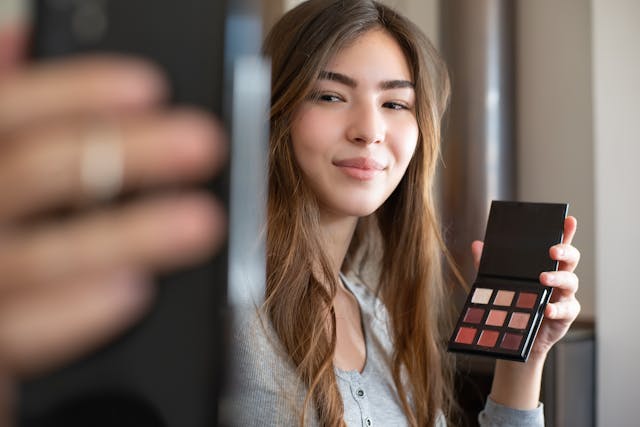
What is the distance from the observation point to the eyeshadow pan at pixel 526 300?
0.71m

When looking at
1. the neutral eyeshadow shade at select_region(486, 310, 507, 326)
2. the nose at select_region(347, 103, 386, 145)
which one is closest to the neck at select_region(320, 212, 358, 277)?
the nose at select_region(347, 103, 386, 145)

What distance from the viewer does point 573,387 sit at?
45.3 inches

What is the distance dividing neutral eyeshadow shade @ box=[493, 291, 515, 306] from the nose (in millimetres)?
203

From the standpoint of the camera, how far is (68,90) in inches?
3.7

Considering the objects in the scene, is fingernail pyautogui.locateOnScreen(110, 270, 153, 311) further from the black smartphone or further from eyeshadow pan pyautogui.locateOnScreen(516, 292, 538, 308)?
eyeshadow pan pyautogui.locateOnScreen(516, 292, 538, 308)

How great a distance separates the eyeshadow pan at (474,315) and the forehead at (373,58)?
10.5 inches

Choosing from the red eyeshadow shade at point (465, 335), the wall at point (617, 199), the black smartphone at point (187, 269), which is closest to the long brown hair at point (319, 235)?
the red eyeshadow shade at point (465, 335)

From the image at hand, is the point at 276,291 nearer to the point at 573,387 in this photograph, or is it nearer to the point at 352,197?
the point at 352,197

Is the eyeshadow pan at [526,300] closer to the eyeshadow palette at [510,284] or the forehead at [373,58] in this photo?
the eyeshadow palette at [510,284]

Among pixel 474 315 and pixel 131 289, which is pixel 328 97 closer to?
pixel 474 315

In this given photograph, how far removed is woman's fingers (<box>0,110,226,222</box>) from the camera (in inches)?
3.6

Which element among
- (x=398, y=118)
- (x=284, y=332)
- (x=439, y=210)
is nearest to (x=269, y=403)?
(x=284, y=332)

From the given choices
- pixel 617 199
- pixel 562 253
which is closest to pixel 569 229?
pixel 562 253

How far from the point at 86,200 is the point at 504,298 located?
675 millimetres
